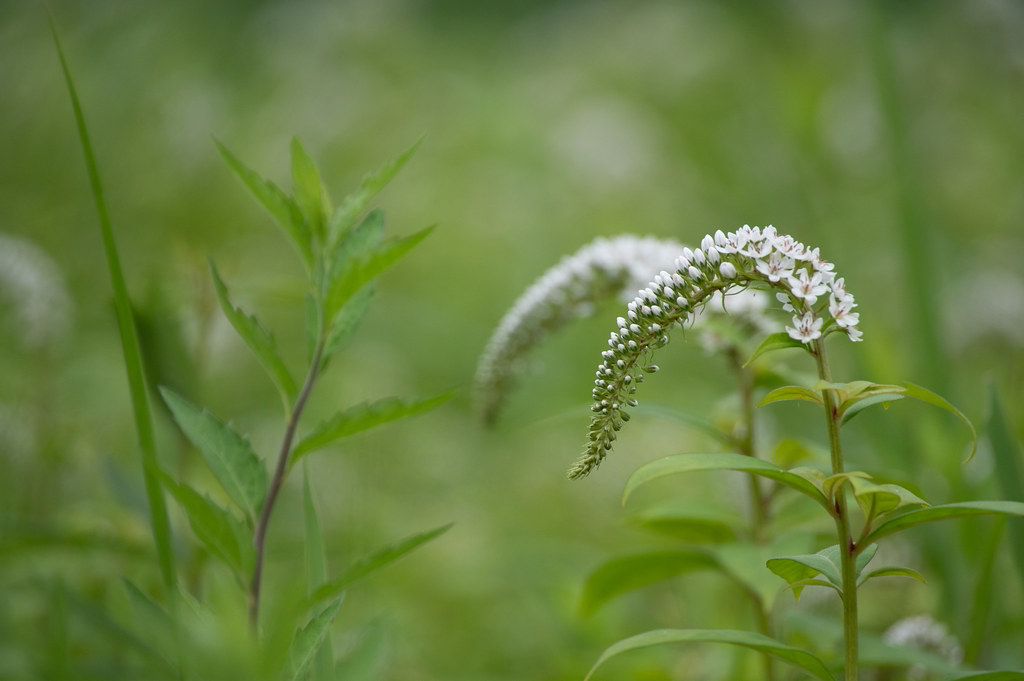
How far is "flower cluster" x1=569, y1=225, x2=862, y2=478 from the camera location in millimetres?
732

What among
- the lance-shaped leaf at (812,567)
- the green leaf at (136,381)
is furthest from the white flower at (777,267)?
the green leaf at (136,381)

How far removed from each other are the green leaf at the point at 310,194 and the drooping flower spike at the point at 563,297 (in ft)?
1.20

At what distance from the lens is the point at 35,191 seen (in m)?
2.46

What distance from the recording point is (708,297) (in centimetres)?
78

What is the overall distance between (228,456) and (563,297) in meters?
0.58

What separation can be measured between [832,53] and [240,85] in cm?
356

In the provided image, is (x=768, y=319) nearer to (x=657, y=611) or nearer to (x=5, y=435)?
(x=657, y=611)

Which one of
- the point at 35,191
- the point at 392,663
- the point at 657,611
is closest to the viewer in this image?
the point at 392,663

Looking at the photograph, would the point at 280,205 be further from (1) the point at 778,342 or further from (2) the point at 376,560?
(1) the point at 778,342

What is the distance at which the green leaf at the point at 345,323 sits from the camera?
2.73 ft

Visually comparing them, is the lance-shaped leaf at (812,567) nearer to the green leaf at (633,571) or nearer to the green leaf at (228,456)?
the green leaf at (633,571)

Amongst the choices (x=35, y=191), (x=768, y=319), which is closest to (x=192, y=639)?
(x=768, y=319)

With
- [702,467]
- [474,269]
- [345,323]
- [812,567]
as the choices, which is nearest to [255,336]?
[345,323]

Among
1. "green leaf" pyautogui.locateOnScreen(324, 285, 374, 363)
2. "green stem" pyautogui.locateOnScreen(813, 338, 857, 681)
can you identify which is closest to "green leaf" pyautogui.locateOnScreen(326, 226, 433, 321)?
"green leaf" pyautogui.locateOnScreen(324, 285, 374, 363)
